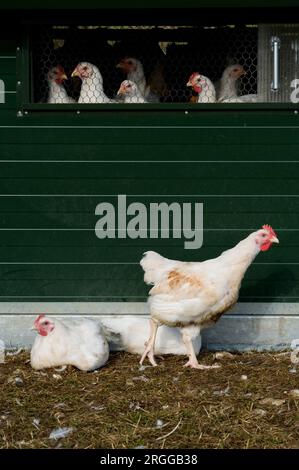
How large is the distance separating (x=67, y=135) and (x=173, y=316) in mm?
1757

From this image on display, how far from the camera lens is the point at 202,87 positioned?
7449mm

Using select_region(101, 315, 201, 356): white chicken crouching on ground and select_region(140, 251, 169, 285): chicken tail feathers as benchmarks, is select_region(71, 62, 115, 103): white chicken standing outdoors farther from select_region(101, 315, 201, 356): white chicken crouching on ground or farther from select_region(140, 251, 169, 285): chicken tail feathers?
select_region(101, 315, 201, 356): white chicken crouching on ground

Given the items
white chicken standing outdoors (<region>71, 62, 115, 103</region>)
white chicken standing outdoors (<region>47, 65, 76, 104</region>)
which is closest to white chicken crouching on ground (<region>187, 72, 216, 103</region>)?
white chicken standing outdoors (<region>71, 62, 115, 103</region>)

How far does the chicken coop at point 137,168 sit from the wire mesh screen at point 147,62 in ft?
0.03

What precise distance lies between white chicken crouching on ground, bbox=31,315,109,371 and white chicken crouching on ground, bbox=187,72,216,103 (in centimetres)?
206

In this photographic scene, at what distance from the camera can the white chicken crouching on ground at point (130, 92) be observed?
7399mm

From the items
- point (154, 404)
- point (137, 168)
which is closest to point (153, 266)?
point (137, 168)

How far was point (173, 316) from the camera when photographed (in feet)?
22.9

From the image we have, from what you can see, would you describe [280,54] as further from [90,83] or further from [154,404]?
[154,404]

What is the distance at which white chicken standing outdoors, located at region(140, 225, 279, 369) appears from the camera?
6.98m

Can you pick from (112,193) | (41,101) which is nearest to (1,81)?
(41,101)

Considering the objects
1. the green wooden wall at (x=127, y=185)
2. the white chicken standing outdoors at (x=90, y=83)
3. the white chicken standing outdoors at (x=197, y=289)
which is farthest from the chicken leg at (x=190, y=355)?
the white chicken standing outdoors at (x=90, y=83)

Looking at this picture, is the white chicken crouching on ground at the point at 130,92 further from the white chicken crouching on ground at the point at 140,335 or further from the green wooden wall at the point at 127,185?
the white chicken crouching on ground at the point at 140,335

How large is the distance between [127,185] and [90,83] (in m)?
0.88
